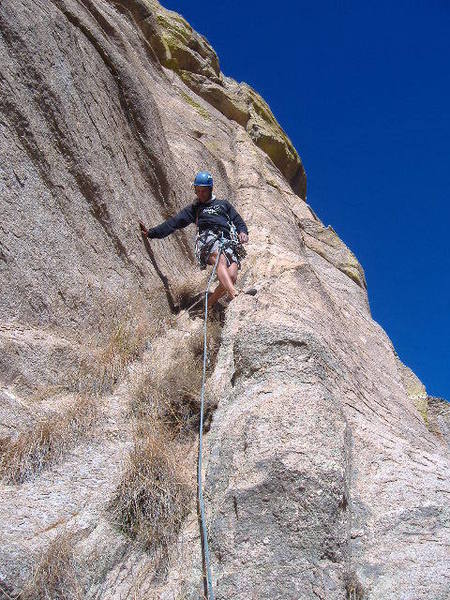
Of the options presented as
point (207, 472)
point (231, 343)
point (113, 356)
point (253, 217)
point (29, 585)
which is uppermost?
point (253, 217)

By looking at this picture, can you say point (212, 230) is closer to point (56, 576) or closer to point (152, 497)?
point (152, 497)

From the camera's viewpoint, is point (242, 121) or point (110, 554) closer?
point (110, 554)

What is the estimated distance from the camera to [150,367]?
17.4 ft

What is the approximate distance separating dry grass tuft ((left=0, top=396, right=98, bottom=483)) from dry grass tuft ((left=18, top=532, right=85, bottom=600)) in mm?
665

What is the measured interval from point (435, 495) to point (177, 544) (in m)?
1.70

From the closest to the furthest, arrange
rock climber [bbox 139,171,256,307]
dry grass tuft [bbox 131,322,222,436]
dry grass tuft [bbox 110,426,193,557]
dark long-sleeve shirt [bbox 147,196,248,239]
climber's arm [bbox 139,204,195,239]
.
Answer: dry grass tuft [bbox 110,426,193,557]
dry grass tuft [bbox 131,322,222,436]
rock climber [bbox 139,171,256,307]
climber's arm [bbox 139,204,195,239]
dark long-sleeve shirt [bbox 147,196,248,239]

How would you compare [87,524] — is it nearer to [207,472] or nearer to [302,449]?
[207,472]

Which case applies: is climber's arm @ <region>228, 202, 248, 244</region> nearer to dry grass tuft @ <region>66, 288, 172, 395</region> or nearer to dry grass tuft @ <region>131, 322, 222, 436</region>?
dry grass tuft @ <region>66, 288, 172, 395</region>

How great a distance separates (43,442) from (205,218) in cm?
409

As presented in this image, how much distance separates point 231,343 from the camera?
5.55 metres

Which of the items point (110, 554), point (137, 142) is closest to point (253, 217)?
point (137, 142)

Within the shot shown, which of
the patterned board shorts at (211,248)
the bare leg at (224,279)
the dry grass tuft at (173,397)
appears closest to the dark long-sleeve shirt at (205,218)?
the patterned board shorts at (211,248)

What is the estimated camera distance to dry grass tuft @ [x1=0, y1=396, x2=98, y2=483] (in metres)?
3.88

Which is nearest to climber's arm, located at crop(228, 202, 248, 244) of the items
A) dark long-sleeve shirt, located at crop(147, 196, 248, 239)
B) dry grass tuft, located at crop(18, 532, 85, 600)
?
dark long-sleeve shirt, located at crop(147, 196, 248, 239)
